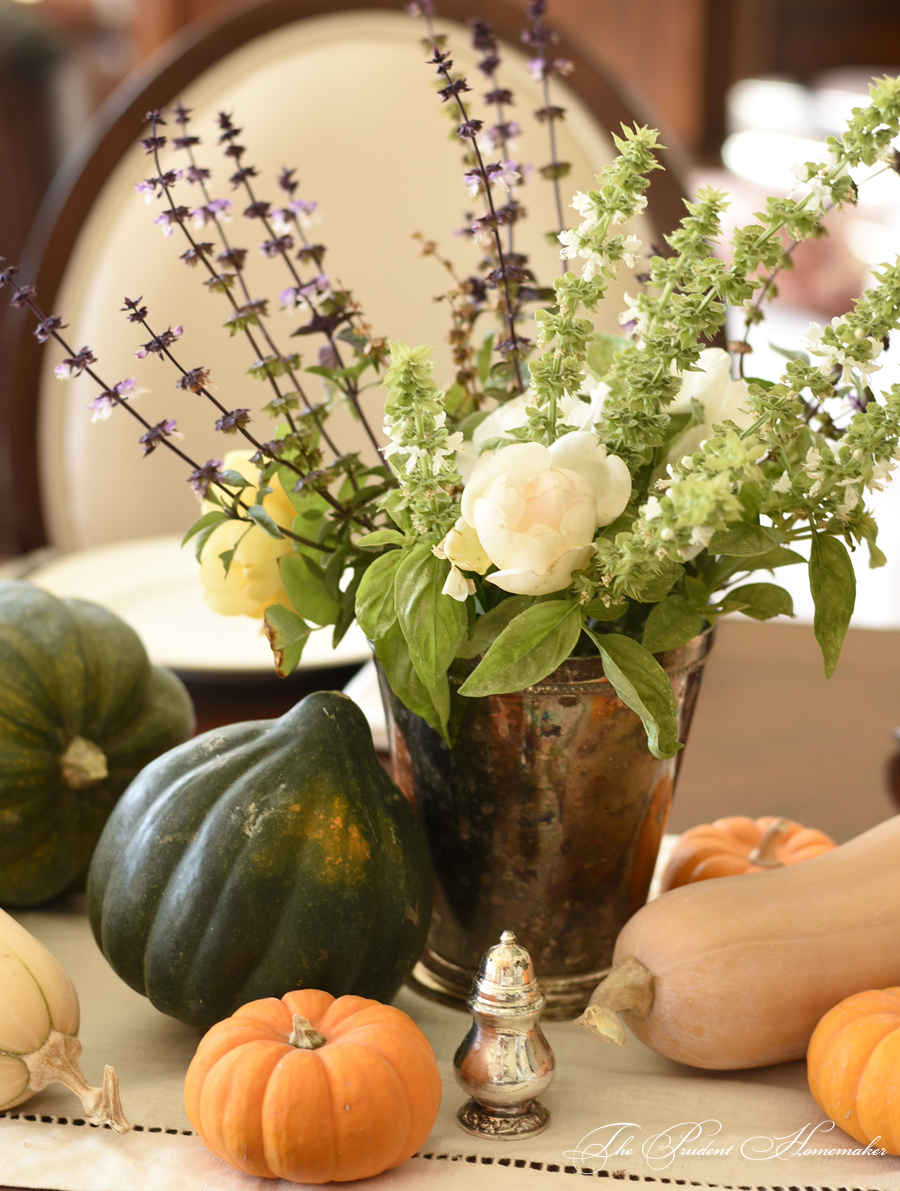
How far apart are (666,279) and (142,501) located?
1.28 meters

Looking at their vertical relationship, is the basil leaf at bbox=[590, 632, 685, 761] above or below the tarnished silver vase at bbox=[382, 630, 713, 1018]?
above

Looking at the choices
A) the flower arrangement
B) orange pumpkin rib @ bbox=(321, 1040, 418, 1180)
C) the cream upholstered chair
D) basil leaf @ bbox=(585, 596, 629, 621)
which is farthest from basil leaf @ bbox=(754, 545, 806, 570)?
the cream upholstered chair

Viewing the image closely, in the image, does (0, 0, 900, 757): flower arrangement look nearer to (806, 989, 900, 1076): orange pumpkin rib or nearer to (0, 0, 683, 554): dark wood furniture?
(806, 989, 900, 1076): orange pumpkin rib

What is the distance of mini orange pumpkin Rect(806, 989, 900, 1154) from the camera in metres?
0.55

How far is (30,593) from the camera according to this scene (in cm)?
81

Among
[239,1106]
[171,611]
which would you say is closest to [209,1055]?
[239,1106]

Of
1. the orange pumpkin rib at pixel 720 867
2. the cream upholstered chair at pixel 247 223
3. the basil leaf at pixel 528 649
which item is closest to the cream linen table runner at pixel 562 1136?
the orange pumpkin rib at pixel 720 867

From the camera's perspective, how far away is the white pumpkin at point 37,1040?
1.82 ft

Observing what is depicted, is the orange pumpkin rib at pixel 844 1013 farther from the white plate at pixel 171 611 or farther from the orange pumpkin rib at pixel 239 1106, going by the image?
the white plate at pixel 171 611

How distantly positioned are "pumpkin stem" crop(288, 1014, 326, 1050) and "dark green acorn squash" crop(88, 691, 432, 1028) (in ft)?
0.18

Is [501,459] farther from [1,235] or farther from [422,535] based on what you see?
[1,235]

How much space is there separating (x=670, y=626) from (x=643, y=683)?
5 centimetres

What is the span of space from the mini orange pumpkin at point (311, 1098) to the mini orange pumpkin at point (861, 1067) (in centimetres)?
19

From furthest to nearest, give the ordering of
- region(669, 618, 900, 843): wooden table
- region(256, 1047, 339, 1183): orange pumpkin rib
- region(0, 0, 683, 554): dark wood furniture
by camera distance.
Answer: region(0, 0, 683, 554): dark wood furniture
region(669, 618, 900, 843): wooden table
region(256, 1047, 339, 1183): orange pumpkin rib
